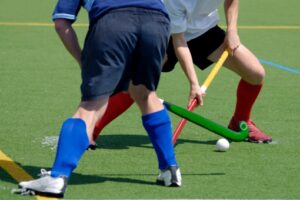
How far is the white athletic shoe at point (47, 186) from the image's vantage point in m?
5.43

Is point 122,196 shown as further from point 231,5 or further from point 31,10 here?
point 31,10

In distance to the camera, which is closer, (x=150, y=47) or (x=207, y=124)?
(x=150, y=47)

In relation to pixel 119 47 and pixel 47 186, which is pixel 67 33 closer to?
pixel 119 47

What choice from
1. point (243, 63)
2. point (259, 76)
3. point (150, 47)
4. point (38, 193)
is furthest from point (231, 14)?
point (38, 193)

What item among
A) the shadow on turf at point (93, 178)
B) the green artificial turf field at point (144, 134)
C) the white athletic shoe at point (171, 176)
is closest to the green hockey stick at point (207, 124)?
the green artificial turf field at point (144, 134)

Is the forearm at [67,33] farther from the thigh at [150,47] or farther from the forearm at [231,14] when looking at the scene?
the forearm at [231,14]

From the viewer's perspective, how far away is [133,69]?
5695 millimetres

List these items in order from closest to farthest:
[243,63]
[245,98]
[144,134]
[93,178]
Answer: [93,178] → [243,63] → [245,98] → [144,134]

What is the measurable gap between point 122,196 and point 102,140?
1.70 m

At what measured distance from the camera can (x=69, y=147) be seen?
5.48 m

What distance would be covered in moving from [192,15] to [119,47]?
171cm

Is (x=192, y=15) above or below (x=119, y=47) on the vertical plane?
below

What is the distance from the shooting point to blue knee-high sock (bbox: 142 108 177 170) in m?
5.88

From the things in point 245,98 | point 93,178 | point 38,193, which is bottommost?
point 245,98
